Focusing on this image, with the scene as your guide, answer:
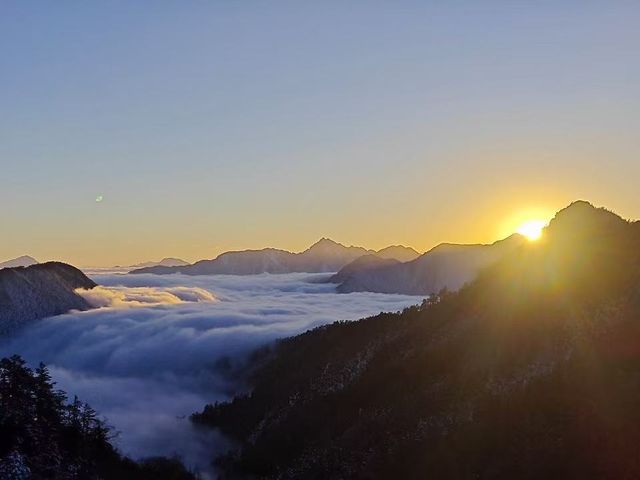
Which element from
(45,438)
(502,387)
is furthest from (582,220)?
(45,438)

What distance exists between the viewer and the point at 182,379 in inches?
6860

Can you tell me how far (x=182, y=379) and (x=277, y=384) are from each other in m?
64.3

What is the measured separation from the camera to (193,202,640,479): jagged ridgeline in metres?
34.2

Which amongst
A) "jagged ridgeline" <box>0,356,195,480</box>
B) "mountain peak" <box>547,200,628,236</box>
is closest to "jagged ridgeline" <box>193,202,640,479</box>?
"mountain peak" <box>547,200,628,236</box>

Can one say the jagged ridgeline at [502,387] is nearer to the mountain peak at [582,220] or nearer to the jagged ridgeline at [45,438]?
the mountain peak at [582,220]

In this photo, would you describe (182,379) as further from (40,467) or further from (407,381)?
(40,467)

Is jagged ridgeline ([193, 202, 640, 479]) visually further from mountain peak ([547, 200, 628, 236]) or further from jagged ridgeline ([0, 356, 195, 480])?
jagged ridgeline ([0, 356, 195, 480])

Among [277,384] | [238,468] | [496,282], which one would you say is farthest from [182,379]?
[496,282]

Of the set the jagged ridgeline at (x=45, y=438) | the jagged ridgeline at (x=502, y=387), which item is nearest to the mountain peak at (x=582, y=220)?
the jagged ridgeline at (x=502, y=387)

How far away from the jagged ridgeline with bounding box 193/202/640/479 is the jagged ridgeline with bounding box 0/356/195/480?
46.4 feet

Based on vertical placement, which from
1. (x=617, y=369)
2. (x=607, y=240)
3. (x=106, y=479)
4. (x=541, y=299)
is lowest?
(x=106, y=479)

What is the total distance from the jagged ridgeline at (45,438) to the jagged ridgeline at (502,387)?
46.4ft

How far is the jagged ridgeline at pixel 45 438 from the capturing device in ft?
134

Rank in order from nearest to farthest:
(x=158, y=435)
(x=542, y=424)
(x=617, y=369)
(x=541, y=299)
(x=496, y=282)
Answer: (x=542, y=424) < (x=617, y=369) < (x=541, y=299) < (x=496, y=282) < (x=158, y=435)
